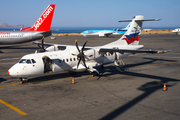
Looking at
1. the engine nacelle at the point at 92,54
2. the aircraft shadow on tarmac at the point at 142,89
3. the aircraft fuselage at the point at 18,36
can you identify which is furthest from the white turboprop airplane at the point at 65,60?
the aircraft fuselage at the point at 18,36

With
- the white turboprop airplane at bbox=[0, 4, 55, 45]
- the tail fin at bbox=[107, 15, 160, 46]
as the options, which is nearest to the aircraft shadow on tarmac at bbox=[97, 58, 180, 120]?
the tail fin at bbox=[107, 15, 160, 46]

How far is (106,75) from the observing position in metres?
21.7

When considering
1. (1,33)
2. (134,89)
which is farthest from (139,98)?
(1,33)

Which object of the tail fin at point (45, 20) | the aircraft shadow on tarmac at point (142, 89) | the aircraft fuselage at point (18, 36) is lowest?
the aircraft shadow on tarmac at point (142, 89)

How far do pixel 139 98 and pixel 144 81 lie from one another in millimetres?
5052

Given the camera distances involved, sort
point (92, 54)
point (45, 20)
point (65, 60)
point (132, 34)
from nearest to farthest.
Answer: point (65, 60) < point (92, 54) < point (132, 34) < point (45, 20)

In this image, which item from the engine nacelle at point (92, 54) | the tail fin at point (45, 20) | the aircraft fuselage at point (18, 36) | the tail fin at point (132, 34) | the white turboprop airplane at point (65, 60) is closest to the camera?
the white turboprop airplane at point (65, 60)

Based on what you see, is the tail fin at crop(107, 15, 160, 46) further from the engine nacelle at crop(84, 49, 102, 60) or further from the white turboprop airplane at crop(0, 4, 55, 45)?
the white turboprop airplane at crop(0, 4, 55, 45)

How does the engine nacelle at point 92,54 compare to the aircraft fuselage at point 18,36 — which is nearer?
the engine nacelle at point 92,54

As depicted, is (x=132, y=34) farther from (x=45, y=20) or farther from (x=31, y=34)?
(x=31, y=34)

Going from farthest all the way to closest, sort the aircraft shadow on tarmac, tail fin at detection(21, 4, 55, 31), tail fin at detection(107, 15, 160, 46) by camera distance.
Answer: tail fin at detection(21, 4, 55, 31) < tail fin at detection(107, 15, 160, 46) < the aircraft shadow on tarmac

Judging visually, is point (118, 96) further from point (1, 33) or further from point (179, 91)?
point (1, 33)

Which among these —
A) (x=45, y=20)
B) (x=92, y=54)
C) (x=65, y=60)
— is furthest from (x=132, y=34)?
(x=45, y=20)

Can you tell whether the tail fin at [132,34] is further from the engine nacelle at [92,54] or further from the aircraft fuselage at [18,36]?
the aircraft fuselage at [18,36]
